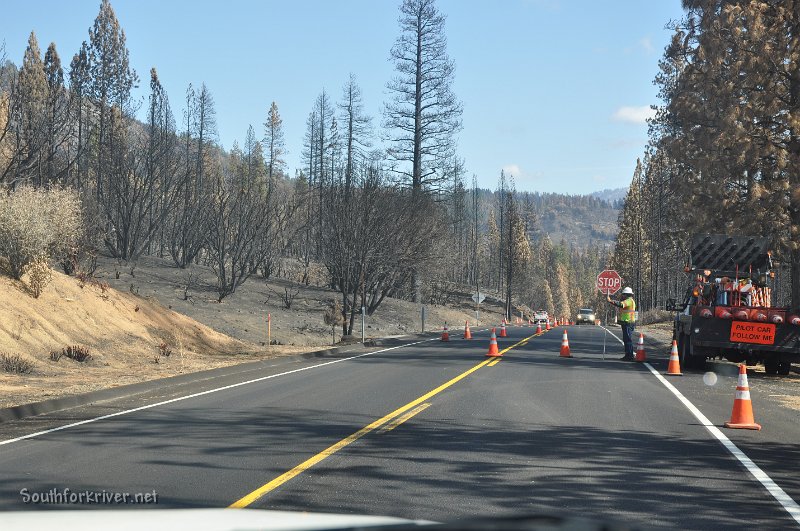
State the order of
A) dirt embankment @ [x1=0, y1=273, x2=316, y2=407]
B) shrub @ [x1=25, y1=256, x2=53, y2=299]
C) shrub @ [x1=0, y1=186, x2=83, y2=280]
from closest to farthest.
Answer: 1. dirt embankment @ [x1=0, y1=273, x2=316, y2=407]
2. shrub @ [x1=0, y1=186, x2=83, y2=280]
3. shrub @ [x1=25, y1=256, x2=53, y2=299]

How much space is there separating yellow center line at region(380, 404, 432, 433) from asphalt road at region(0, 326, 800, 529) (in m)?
0.05

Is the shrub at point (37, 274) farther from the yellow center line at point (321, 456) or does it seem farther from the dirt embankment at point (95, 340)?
the yellow center line at point (321, 456)

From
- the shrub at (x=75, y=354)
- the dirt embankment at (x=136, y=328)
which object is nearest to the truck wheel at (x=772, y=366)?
the dirt embankment at (x=136, y=328)

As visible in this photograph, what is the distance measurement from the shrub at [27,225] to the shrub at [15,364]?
5.09 m

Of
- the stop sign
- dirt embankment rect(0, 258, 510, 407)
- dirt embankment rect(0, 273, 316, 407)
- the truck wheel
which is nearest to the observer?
dirt embankment rect(0, 273, 316, 407)

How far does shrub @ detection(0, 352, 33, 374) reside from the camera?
17781 millimetres

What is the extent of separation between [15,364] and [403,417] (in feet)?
31.3

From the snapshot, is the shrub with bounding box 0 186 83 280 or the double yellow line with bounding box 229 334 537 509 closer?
the double yellow line with bounding box 229 334 537 509

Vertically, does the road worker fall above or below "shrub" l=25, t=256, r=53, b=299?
below

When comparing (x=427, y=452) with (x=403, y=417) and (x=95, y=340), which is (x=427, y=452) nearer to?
(x=403, y=417)

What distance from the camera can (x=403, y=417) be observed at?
12406 mm

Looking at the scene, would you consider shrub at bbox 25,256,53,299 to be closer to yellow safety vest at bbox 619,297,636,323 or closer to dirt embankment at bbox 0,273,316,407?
dirt embankment at bbox 0,273,316,407

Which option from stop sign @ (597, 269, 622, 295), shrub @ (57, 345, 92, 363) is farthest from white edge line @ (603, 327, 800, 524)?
stop sign @ (597, 269, 622, 295)

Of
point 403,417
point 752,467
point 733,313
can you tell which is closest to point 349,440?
point 403,417
